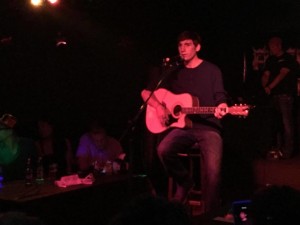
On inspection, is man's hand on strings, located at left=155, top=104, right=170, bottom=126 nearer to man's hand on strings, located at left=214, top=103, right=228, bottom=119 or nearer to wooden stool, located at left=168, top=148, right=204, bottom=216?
wooden stool, located at left=168, top=148, right=204, bottom=216

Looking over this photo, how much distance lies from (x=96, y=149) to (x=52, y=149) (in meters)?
0.71

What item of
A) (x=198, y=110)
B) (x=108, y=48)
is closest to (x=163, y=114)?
(x=198, y=110)

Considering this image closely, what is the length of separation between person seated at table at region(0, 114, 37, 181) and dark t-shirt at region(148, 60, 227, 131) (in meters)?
1.81

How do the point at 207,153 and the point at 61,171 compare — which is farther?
the point at 61,171

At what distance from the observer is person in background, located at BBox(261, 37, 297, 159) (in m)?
7.24

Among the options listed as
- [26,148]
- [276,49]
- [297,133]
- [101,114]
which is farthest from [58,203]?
[297,133]

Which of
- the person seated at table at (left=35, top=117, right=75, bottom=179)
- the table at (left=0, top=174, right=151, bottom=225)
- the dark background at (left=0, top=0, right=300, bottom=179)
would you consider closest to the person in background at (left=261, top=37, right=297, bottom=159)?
the dark background at (left=0, top=0, right=300, bottom=179)

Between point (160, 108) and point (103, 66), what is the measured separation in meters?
2.70

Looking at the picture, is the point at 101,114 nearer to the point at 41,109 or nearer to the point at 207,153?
the point at 41,109

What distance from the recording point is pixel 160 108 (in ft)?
18.9

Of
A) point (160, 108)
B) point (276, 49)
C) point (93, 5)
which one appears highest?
point (93, 5)

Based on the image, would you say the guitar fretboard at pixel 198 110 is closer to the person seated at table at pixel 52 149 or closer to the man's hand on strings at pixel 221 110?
the man's hand on strings at pixel 221 110

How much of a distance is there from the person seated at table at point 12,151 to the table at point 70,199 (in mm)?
287

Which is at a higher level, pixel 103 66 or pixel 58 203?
pixel 103 66
